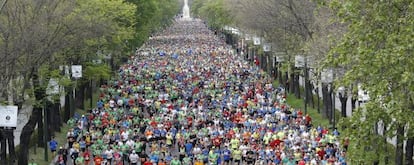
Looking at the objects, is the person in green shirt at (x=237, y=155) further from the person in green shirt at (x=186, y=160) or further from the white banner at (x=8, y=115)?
the white banner at (x=8, y=115)

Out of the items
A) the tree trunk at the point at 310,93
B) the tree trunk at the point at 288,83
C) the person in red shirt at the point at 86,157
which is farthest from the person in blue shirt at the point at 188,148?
the tree trunk at the point at 288,83

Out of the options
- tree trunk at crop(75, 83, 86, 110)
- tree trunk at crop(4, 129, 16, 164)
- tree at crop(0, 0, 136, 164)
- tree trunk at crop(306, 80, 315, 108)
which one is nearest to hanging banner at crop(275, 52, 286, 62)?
tree trunk at crop(306, 80, 315, 108)

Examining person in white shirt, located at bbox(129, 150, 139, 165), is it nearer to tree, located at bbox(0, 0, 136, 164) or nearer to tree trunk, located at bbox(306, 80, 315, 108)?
tree, located at bbox(0, 0, 136, 164)

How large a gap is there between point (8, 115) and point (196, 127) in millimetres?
13872

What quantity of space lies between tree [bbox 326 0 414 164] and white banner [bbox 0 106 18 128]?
11.6 meters

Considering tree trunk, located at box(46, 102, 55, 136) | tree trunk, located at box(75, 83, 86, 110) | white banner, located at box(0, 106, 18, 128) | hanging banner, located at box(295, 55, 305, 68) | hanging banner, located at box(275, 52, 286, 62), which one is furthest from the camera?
hanging banner, located at box(275, 52, 286, 62)

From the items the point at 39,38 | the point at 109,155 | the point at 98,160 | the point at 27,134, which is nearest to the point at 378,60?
the point at 39,38

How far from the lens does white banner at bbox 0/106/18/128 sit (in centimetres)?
2570

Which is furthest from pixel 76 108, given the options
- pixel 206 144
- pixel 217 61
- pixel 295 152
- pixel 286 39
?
pixel 217 61

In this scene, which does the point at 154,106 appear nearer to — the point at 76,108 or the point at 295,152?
the point at 76,108

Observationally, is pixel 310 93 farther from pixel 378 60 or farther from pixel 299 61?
pixel 378 60

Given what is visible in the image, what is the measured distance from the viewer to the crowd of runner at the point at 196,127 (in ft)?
102

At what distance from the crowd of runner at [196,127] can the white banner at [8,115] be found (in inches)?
210

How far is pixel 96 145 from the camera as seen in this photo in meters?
33.2
